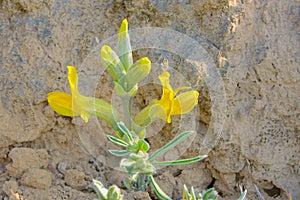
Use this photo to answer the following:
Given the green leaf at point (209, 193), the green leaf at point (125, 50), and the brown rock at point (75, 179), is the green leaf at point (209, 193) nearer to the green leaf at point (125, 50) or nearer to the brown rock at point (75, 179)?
the green leaf at point (125, 50)

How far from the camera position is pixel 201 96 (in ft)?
7.48

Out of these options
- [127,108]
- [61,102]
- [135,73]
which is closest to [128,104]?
[127,108]

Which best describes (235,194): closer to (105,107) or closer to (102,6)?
(105,107)

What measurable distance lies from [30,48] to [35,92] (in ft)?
0.67

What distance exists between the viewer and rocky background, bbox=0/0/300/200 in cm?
227

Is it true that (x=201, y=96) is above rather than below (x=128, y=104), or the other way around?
below

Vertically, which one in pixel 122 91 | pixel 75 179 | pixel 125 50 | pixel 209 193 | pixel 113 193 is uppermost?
pixel 125 50

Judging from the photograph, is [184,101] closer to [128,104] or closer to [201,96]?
[128,104]

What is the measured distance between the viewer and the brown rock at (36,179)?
7.07 ft

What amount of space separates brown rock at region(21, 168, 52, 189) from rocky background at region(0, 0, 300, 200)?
48mm

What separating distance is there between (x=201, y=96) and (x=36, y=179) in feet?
2.57

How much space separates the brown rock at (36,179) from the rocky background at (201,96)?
5cm

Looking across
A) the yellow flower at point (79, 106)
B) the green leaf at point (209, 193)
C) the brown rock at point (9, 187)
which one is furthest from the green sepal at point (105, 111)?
the brown rock at point (9, 187)

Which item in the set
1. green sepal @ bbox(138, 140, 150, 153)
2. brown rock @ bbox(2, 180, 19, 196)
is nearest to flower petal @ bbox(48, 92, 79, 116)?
green sepal @ bbox(138, 140, 150, 153)
